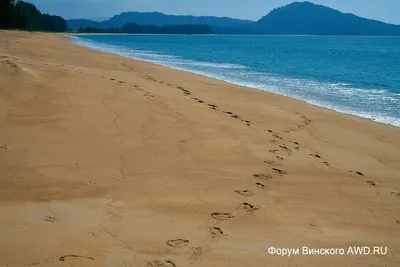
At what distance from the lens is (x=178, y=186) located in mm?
4371

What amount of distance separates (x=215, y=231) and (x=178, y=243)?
43 centimetres

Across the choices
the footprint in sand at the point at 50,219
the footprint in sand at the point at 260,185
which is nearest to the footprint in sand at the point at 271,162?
the footprint in sand at the point at 260,185

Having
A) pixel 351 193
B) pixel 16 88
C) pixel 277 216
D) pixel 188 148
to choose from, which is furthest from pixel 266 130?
pixel 16 88

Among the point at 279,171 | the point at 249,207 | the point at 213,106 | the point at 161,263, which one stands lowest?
the point at 161,263

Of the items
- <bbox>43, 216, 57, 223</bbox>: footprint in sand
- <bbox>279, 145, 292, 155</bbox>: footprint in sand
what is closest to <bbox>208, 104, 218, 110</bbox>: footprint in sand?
<bbox>279, 145, 292, 155</bbox>: footprint in sand

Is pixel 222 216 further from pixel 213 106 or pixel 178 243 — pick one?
pixel 213 106

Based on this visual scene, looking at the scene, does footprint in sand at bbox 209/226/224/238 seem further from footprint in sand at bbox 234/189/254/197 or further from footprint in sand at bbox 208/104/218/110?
footprint in sand at bbox 208/104/218/110

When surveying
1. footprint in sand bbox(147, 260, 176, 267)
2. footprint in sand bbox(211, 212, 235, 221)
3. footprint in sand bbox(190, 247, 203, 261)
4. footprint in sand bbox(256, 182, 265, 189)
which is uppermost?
footprint in sand bbox(256, 182, 265, 189)

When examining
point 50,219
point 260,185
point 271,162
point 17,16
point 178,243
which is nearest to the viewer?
point 178,243

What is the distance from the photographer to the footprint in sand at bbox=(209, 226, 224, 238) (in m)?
3.38

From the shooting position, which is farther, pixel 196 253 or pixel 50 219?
pixel 50 219

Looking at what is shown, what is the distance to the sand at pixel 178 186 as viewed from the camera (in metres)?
3.12

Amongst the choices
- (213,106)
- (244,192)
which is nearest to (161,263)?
(244,192)

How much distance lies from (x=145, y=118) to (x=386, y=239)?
4738 millimetres
